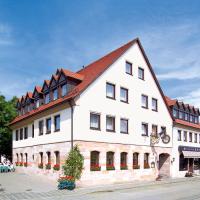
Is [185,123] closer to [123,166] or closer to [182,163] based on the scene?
[182,163]

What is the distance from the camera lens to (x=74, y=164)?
23188 millimetres

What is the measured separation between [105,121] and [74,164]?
5042 mm

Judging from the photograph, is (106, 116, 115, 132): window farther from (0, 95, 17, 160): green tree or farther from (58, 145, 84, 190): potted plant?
(0, 95, 17, 160): green tree

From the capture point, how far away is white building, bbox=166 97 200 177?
37.0 m

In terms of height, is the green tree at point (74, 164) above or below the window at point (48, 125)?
Answer: below

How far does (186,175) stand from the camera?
124ft

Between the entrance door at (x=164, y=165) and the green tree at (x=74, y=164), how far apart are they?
14390mm

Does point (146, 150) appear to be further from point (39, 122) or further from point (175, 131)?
point (39, 122)

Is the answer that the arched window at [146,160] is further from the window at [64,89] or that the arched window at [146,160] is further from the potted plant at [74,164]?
the window at [64,89]

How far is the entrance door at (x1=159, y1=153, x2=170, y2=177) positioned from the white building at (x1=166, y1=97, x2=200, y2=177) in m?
1.03

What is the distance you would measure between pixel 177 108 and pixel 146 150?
433 inches

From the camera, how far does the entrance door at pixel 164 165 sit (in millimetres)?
35125

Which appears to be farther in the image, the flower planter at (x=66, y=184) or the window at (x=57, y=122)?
the window at (x=57, y=122)

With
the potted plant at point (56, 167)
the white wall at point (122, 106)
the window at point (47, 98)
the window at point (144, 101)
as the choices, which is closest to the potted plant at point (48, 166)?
the potted plant at point (56, 167)
